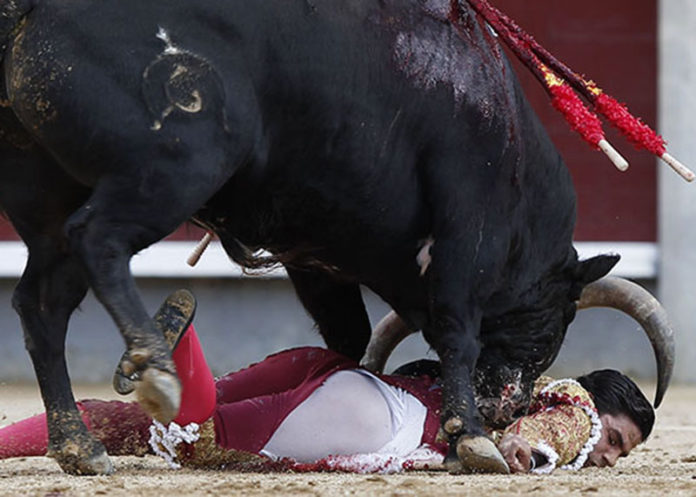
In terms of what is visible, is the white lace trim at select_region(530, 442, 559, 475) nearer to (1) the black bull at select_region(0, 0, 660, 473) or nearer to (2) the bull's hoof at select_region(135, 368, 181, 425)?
(1) the black bull at select_region(0, 0, 660, 473)

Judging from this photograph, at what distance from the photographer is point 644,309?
465 centimetres

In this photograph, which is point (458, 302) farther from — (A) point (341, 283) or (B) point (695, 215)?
(B) point (695, 215)

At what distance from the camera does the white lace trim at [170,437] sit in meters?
4.13

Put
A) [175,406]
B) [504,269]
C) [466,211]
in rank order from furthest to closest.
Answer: [504,269] < [466,211] < [175,406]

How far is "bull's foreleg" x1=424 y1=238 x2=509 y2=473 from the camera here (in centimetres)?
414

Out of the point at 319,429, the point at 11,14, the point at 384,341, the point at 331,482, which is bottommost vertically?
the point at 331,482

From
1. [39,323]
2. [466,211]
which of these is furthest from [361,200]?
[39,323]

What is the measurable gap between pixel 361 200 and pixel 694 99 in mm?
4398

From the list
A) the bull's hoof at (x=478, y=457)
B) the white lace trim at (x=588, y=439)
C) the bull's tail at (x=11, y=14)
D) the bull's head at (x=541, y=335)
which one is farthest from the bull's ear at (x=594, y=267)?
the bull's tail at (x=11, y=14)

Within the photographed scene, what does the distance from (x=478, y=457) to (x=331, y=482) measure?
1.43 ft

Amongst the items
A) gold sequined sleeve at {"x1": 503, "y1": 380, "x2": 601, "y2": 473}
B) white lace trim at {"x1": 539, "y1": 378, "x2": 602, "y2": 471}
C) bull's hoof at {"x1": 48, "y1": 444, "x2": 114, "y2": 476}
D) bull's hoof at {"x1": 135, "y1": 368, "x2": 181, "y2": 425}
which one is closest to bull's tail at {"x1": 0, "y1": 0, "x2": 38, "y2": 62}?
bull's hoof at {"x1": 135, "y1": 368, "x2": 181, "y2": 425}

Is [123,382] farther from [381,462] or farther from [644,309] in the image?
[644,309]

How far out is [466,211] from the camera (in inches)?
168

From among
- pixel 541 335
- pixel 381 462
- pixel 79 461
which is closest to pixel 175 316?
pixel 79 461
